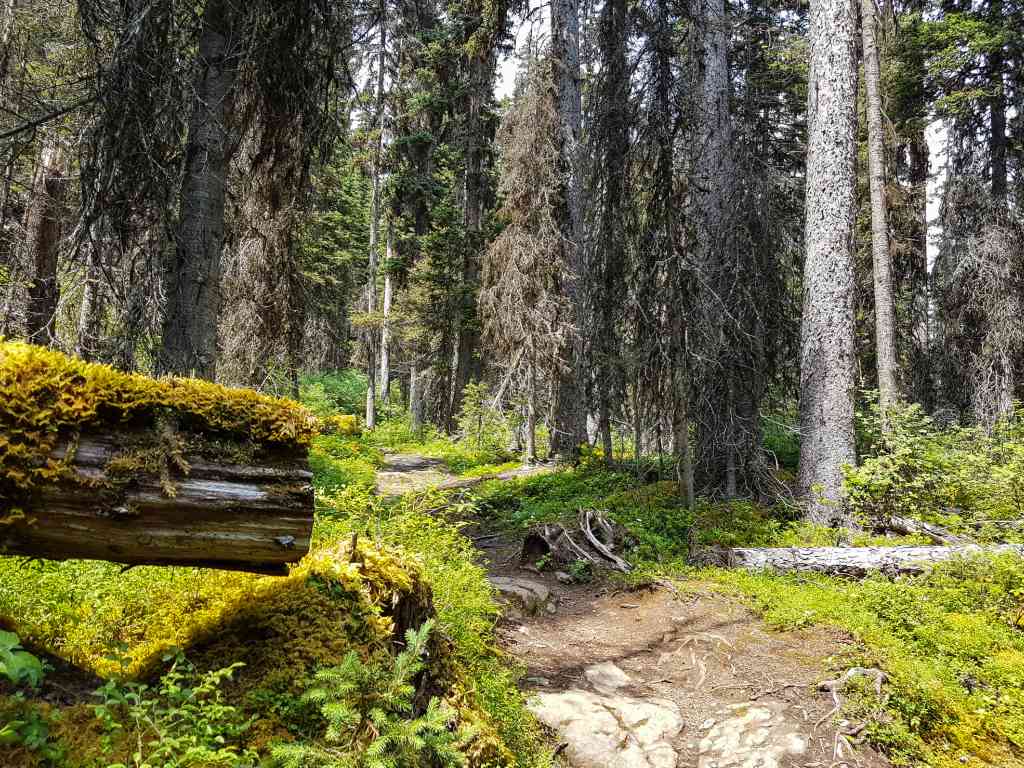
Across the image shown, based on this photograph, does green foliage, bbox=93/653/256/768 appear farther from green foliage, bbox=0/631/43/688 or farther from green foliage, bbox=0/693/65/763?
green foliage, bbox=0/631/43/688

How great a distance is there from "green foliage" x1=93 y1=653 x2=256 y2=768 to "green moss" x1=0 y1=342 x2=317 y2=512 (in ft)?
2.51

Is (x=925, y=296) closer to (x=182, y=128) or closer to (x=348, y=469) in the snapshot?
(x=348, y=469)

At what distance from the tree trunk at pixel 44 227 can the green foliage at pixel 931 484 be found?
40.7 ft

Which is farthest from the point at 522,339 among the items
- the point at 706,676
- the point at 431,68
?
the point at 431,68

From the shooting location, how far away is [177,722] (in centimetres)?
199

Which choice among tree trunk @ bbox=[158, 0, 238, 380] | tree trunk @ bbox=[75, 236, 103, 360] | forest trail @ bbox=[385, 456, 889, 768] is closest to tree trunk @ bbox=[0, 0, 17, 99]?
tree trunk @ bbox=[75, 236, 103, 360]

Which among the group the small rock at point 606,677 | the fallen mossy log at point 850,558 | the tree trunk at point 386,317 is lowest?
the small rock at point 606,677

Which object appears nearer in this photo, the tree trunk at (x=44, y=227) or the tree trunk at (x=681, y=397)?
the tree trunk at (x=681, y=397)

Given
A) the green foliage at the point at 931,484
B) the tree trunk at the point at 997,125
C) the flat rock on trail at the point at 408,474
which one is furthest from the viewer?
the tree trunk at the point at 997,125

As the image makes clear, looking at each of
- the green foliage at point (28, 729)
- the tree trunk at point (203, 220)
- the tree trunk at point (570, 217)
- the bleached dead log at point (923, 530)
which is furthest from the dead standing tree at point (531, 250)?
the green foliage at point (28, 729)

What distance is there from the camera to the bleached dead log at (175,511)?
1946 millimetres

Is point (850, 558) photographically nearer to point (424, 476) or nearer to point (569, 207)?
point (569, 207)

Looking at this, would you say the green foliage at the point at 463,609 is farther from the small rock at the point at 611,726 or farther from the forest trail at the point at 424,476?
the forest trail at the point at 424,476

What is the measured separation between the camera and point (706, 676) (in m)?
4.55
